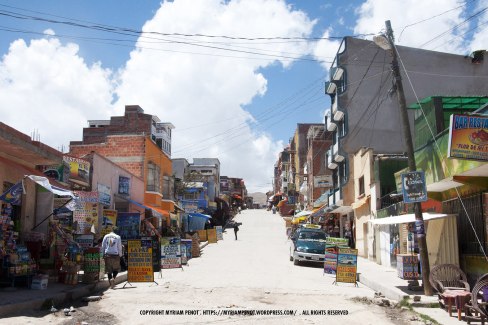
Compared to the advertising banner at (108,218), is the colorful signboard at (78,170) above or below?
above

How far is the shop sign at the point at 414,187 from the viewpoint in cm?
1377

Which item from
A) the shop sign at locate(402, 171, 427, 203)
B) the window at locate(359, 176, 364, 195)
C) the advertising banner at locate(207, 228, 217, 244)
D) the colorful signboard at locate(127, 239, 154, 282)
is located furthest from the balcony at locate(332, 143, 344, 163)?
the colorful signboard at locate(127, 239, 154, 282)

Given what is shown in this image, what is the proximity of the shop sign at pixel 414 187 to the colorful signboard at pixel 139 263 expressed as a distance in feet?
25.0

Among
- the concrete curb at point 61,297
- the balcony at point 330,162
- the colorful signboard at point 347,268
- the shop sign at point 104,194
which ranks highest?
the balcony at point 330,162

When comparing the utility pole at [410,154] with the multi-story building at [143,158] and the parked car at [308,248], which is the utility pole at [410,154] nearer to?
the parked car at [308,248]

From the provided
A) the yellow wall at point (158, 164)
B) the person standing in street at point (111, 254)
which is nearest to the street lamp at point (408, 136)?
the person standing in street at point (111, 254)

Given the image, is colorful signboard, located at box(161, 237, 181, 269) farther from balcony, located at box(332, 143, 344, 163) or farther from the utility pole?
balcony, located at box(332, 143, 344, 163)

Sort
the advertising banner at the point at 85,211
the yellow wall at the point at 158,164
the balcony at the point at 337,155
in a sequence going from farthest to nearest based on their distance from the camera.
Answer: the balcony at the point at 337,155, the yellow wall at the point at 158,164, the advertising banner at the point at 85,211

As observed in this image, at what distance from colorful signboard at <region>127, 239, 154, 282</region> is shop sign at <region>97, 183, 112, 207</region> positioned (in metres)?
9.33

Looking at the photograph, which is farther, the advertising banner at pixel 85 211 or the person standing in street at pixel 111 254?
the advertising banner at pixel 85 211

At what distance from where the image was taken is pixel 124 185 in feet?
97.2

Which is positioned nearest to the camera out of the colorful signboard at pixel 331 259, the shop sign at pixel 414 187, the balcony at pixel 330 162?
the shop sign at pixel 414 187

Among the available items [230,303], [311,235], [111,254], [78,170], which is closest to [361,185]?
[311,235]

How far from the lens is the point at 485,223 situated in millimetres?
13328
